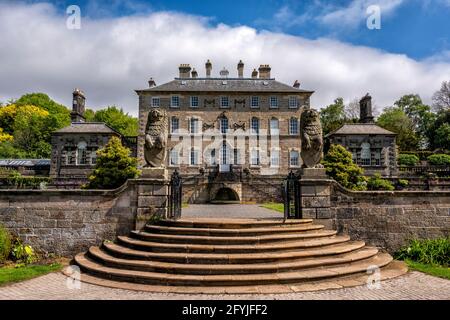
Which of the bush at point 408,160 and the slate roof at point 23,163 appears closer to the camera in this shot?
the slate roof at point 23,163


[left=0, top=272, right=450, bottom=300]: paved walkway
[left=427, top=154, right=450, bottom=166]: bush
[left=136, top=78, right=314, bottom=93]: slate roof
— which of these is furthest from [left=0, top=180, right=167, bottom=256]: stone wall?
[left=427, top=154, right=450, bottom=166]: bush

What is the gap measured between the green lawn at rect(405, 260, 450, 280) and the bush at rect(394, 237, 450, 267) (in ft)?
1.16

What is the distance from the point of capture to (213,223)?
7551 mm

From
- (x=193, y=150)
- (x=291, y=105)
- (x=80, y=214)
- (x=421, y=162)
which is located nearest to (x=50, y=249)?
(x=80, y=214)

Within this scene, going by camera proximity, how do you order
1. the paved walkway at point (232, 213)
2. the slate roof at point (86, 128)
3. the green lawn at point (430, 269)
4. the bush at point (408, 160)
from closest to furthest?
1. the green lawn at point (430, 269)
2. the paved walkway at point (232, 213)
3. the slate roof at point (86, 128)
4. the bush at point (408, 160)

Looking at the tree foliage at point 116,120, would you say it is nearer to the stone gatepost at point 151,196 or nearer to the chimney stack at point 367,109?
the chimney stack at point 367,109

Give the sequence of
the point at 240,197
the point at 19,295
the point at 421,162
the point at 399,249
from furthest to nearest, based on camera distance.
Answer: the point at 421,162 < the point at 240,197 < the point at 399,249 < the point at 19,295

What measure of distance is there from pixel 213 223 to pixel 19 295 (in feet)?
13.8

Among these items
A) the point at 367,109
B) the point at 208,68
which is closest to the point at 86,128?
the point at 208,68

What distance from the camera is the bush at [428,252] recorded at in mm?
7754

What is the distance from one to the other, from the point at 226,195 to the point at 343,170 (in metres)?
10.6

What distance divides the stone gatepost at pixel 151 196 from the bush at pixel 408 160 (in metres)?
38.1

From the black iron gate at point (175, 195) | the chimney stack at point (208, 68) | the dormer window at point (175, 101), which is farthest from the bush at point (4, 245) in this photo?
the chimney stack at point (208, 68)
